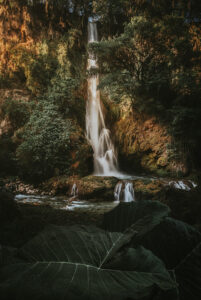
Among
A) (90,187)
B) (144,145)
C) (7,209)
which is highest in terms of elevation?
(144,145)

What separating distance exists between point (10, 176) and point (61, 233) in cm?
843

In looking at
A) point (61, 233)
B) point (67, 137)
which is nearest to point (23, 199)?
point (67, 137)

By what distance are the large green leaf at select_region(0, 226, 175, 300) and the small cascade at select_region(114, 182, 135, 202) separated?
19.6ft

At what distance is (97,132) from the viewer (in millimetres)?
9703

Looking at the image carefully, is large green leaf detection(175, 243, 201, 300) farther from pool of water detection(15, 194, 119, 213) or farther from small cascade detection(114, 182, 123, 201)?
small cascade detection(114, 182, 123, 201)

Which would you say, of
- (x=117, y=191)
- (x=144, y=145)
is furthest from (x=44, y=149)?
(x=144, y=145)

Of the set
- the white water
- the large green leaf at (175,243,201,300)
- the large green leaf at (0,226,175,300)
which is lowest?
the white water

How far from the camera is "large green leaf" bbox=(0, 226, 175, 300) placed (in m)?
0.31

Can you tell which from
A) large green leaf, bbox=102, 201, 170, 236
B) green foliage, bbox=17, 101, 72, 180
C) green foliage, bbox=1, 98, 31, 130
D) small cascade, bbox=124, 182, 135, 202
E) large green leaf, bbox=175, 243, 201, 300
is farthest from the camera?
green foliage, bbox=1, 98, 31, 130

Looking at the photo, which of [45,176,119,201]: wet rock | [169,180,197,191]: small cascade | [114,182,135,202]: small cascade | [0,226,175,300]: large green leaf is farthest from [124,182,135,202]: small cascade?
[0,226,175,300]: large green leaf

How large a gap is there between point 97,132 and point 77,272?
941cm

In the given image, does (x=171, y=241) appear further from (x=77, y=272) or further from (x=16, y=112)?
(x=16, y=112)

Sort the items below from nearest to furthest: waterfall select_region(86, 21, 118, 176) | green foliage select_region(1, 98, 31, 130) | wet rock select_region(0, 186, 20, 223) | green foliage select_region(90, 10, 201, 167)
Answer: wet rock select_region(0, 186, 20, 223)
green foliage select_region(90, 10, 201, 167)
green foliage select_region(1, 98, 31, 130)
waterfall select_region(86, 21, 118, 176)

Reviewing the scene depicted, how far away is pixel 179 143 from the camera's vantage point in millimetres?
8312
